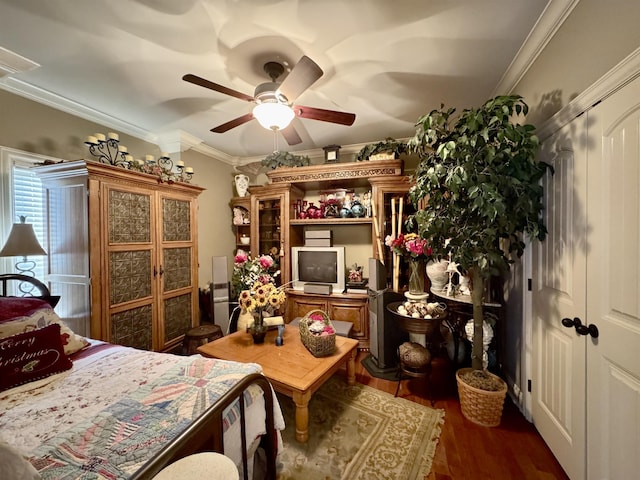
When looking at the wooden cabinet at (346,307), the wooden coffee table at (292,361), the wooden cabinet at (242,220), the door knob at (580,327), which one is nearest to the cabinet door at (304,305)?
the wooden cabinet at (346,307)

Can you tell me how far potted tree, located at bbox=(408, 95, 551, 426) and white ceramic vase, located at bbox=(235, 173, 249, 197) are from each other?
2803mm

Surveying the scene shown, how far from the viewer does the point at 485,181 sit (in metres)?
1.56

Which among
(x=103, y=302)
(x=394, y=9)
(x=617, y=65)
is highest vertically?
(x=394, y=9)

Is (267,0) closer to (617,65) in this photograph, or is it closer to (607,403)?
(617,65)

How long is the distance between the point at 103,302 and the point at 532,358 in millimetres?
3399

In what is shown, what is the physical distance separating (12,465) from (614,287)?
2.04 m

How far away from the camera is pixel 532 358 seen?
1.81 meters

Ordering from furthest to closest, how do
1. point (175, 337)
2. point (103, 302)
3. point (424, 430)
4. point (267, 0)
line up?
point (175, 337) < point (103, 302) < point (424, 430) < point (267, 0)

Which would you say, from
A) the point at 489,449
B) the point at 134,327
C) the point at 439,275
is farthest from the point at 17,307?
the point at 439,275

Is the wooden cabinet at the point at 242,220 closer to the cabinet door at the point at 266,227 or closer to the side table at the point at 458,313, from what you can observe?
the cabinet door at the point at 266,227

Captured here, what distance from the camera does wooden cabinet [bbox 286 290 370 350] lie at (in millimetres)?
3160

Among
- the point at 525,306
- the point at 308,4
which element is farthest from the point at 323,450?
the point at 308,4

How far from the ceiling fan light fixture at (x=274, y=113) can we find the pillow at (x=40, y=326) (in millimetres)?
1858

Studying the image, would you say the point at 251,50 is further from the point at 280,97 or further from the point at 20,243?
the point at 20,243
